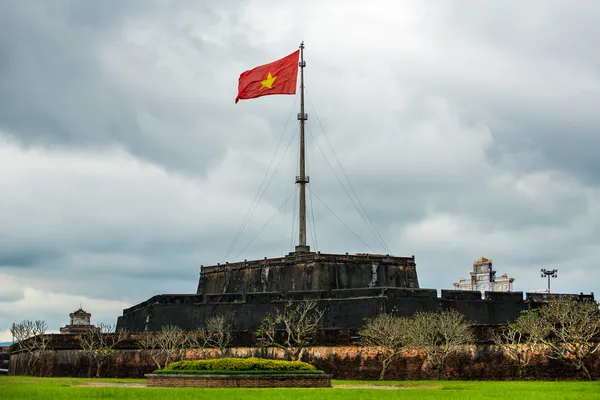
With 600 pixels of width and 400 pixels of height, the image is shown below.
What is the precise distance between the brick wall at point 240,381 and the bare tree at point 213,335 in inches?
664

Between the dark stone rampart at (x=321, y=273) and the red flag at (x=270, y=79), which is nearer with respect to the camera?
the red flag at (x=270, y=79)

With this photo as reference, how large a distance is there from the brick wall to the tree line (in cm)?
1142

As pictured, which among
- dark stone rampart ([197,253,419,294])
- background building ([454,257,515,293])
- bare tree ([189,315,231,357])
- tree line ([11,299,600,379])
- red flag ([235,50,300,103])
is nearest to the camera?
tree line ([11,299,600,379])

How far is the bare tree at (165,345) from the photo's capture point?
44.9 m

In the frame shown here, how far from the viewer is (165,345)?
4550 cm

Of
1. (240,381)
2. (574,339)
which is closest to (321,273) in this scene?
(574,339)

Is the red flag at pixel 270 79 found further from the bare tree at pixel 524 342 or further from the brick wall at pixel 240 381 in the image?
the brick wall at pixel 240 381

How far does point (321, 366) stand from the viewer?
138ft

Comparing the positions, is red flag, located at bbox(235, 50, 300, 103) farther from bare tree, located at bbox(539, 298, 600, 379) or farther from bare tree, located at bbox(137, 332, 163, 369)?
bare tree, located at bbox(539, 298, 600, 379)

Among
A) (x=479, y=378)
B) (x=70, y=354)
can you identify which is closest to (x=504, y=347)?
(x=479, y=378)

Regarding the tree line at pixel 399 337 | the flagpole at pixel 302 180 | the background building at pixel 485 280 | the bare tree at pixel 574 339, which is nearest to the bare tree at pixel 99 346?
the tree line at pixel 399 337

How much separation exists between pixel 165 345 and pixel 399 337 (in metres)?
14.6

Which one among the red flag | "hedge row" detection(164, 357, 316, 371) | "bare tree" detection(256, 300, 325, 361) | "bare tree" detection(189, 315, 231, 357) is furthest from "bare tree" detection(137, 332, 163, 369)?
"hedge row" detection(164, 357, 316, 371)

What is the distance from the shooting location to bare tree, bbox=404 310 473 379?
37.9 metres
